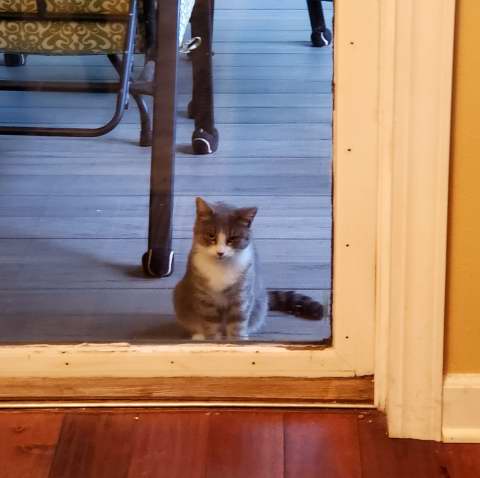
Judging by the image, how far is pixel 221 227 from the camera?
176 cm

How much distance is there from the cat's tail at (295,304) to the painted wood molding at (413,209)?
134 millimetres

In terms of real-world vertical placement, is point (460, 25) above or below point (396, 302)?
above

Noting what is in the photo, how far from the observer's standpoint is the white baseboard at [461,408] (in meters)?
1.63

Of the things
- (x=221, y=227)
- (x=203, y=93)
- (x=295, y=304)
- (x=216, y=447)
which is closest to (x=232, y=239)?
(x=221, y=227)

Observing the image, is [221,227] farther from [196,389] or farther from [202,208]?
[196,389]

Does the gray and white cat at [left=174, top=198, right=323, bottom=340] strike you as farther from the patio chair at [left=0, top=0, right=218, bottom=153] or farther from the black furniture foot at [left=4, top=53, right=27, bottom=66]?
the black furniture foot at [left=4, top=53, right=27, bottom=66]

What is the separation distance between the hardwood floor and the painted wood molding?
61 millimetres

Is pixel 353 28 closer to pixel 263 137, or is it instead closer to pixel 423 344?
pixel 263 137

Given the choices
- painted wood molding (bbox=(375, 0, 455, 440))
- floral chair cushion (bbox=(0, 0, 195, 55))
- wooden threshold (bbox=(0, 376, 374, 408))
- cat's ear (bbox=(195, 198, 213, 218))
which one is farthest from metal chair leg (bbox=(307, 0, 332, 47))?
wooden threshold (bbox=(0, 376, 374, 408))

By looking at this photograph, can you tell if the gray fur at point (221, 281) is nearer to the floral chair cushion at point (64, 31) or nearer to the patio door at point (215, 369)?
the patio door at point (215, 369)

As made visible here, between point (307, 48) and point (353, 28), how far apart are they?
0.44 feet

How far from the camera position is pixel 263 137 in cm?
174

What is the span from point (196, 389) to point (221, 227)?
28 cm

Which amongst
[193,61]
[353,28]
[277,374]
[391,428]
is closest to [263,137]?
[193,61]
